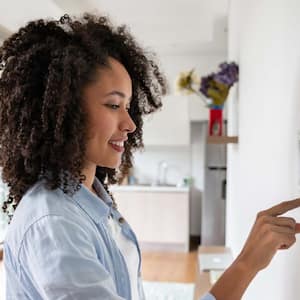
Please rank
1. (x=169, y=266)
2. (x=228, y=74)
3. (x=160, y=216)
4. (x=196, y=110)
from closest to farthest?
(x=228, y=74)
(x=169, y=266)
(x=160, y=216)
(x=196, y=110)

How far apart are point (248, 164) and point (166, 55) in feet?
13.5

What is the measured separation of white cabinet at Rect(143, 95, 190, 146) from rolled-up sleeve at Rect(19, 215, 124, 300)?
456cm

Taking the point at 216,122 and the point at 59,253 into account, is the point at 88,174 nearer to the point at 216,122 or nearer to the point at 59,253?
the point at 59,253

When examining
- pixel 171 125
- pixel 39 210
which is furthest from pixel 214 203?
pixel 39 210

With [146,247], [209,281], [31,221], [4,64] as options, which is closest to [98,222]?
[31,221]

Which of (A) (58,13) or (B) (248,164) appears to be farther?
(A) (58,13)

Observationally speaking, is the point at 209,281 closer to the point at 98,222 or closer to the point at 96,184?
the point at 96,184

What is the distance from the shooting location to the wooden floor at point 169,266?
412 cm

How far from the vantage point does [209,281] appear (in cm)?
181

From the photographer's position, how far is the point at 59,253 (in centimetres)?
63

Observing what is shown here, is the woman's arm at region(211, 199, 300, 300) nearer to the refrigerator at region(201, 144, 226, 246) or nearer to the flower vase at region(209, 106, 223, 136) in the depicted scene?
the flower vase at region(209, 106, 223, 136)

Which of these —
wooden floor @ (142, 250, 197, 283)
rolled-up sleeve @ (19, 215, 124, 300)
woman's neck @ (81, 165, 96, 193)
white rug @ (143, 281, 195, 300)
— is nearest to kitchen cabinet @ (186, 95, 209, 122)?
wooden floor @ (142, 250, 197, 283)

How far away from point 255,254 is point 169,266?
12.8 feet

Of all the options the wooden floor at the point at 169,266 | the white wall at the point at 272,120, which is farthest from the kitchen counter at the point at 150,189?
the white wall at the point at 272,120
